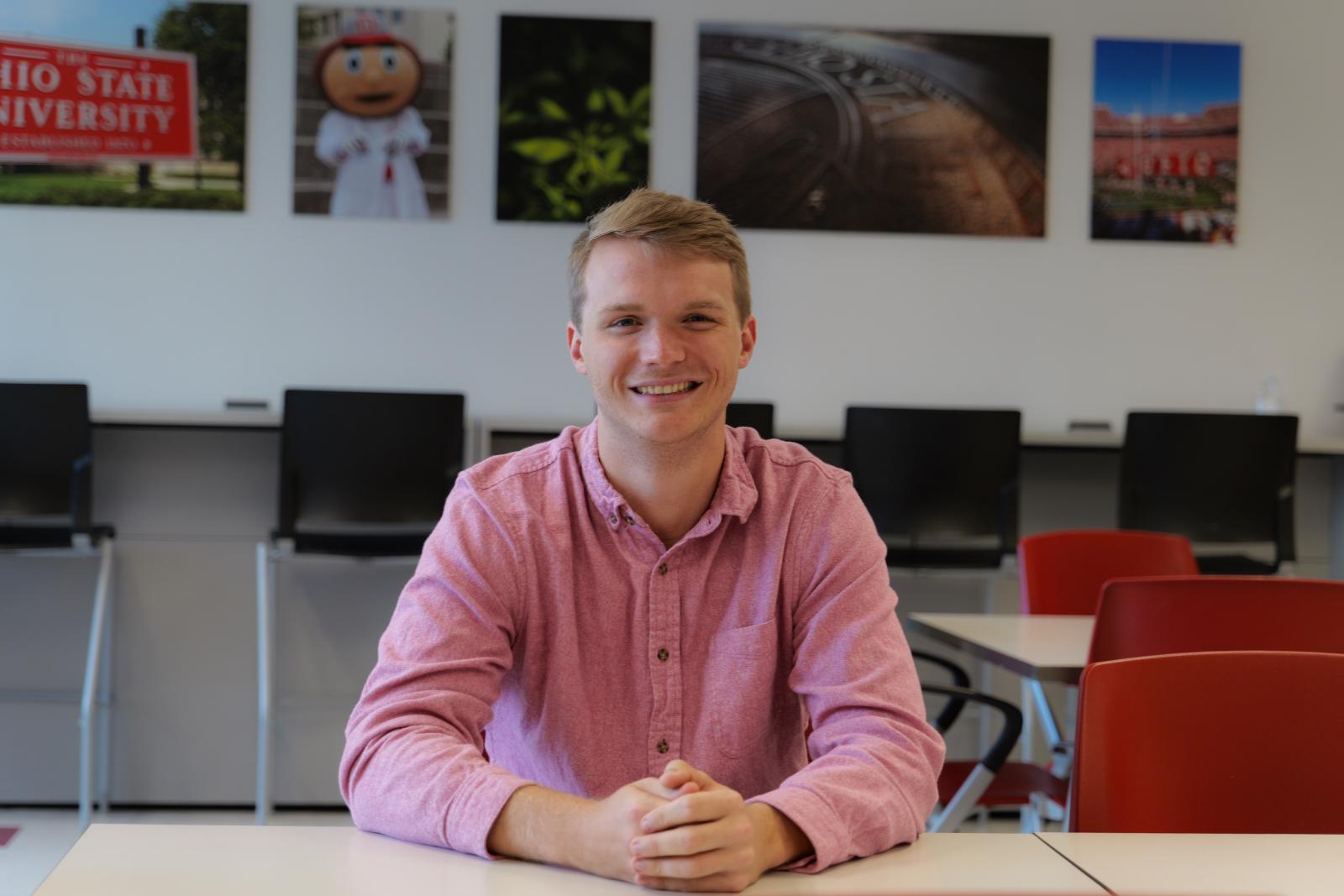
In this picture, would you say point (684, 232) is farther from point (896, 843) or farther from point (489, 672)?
point (896, 843)

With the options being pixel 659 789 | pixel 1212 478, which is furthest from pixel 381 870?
pixel 1212 478

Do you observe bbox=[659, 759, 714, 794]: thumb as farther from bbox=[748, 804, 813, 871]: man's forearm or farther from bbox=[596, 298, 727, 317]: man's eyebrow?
bbox=[596, 298, 727, 317]: man's eyebrow

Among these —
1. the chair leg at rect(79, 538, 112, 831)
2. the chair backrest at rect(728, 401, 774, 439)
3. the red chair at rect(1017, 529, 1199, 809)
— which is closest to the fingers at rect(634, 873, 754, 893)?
the red chair at rect(1017, 529, 1199, 809)

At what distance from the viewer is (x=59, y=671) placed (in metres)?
4.02

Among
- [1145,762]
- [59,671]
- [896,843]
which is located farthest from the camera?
[59,671]

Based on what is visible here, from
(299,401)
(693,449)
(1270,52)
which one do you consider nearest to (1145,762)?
(693,449)

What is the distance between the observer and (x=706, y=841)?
0.99m

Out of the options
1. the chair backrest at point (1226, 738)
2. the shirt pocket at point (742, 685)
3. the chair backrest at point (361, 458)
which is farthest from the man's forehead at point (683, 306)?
the chair backrest at point (361, 458)

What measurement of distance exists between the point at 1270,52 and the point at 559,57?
7.85 feet

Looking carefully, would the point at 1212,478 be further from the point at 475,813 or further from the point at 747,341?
the point at 475,813

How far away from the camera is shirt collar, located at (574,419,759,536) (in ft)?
4.73

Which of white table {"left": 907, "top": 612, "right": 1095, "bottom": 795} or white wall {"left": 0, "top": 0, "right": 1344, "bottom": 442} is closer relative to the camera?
white table {"left": 907, "top": 612, "right": 1095, "bottom": 795}

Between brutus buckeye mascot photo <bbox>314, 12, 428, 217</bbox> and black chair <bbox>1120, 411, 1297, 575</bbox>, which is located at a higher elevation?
brutus buckeye mascot photo <bbox>314, 12, 428, 217</bbox>

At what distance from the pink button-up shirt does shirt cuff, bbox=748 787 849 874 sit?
6.3 inches
